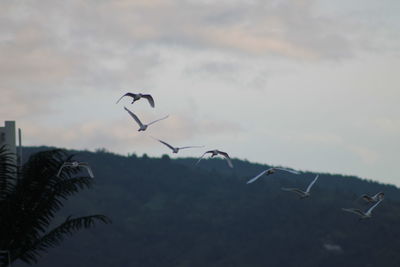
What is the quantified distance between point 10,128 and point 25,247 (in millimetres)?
7198

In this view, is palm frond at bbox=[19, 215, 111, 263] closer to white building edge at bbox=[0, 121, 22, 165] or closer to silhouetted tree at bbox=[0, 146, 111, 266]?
silhouetted tree at bbox=[0, 146, 111, 266]

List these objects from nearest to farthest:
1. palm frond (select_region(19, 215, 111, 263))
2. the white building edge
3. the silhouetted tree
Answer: palm frond (select_region(19, 215, 111, 263)) < the silhouetted tree < the white building edge

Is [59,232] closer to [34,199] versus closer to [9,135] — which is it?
[34,199]

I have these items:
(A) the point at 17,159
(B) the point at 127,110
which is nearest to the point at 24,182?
(A) the point at 17,159

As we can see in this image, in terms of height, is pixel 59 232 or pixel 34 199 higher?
pixel 34 199

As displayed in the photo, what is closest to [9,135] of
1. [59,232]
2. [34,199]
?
[34,199]

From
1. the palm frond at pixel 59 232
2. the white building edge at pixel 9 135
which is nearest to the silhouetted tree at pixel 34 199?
the palm frond at pixel 59 232

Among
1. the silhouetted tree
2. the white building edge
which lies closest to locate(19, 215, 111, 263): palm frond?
the silhouetted tree

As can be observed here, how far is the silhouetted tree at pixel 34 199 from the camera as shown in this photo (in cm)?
Result: 4853

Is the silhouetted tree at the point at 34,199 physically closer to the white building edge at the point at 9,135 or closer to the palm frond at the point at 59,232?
the palm frond at the point at 59,232

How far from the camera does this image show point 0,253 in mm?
50281

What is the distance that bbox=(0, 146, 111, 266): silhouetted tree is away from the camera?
159ft

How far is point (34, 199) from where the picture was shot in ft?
160

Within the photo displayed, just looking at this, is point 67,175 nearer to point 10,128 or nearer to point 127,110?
point 10,128
